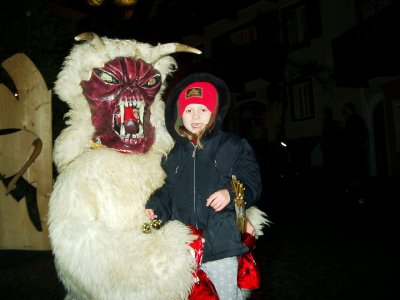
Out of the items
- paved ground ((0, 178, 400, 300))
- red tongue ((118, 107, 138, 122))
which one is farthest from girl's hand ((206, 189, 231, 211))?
paved ground ((0, 178, 400, 300))

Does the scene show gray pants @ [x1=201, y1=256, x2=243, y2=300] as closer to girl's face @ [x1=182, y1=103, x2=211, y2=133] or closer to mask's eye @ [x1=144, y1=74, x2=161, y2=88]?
girl's face @ [x1=182, y1=103, x2=211, y2=133]

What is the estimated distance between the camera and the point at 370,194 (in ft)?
24.5

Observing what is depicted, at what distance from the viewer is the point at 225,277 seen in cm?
198

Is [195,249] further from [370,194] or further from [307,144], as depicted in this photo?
[307,144]

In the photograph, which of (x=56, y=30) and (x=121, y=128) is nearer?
(x=121, y=128)

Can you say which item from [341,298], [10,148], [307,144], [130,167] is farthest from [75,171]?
[307,144]

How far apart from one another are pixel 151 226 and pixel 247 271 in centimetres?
63

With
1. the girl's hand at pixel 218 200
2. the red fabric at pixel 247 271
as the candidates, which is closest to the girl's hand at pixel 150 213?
the girl's hand at pixel 218 200

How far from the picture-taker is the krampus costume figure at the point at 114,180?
1624 mm

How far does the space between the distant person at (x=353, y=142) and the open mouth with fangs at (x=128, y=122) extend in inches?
218

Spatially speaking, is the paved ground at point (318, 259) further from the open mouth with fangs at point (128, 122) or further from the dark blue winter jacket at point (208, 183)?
the open mouth with fangs at point (128, 122)

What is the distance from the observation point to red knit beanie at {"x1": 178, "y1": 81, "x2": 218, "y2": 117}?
219cm

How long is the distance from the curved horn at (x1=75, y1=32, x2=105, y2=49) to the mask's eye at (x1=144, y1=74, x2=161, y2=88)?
0.33 metres

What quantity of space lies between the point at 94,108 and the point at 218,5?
47.1 feet
